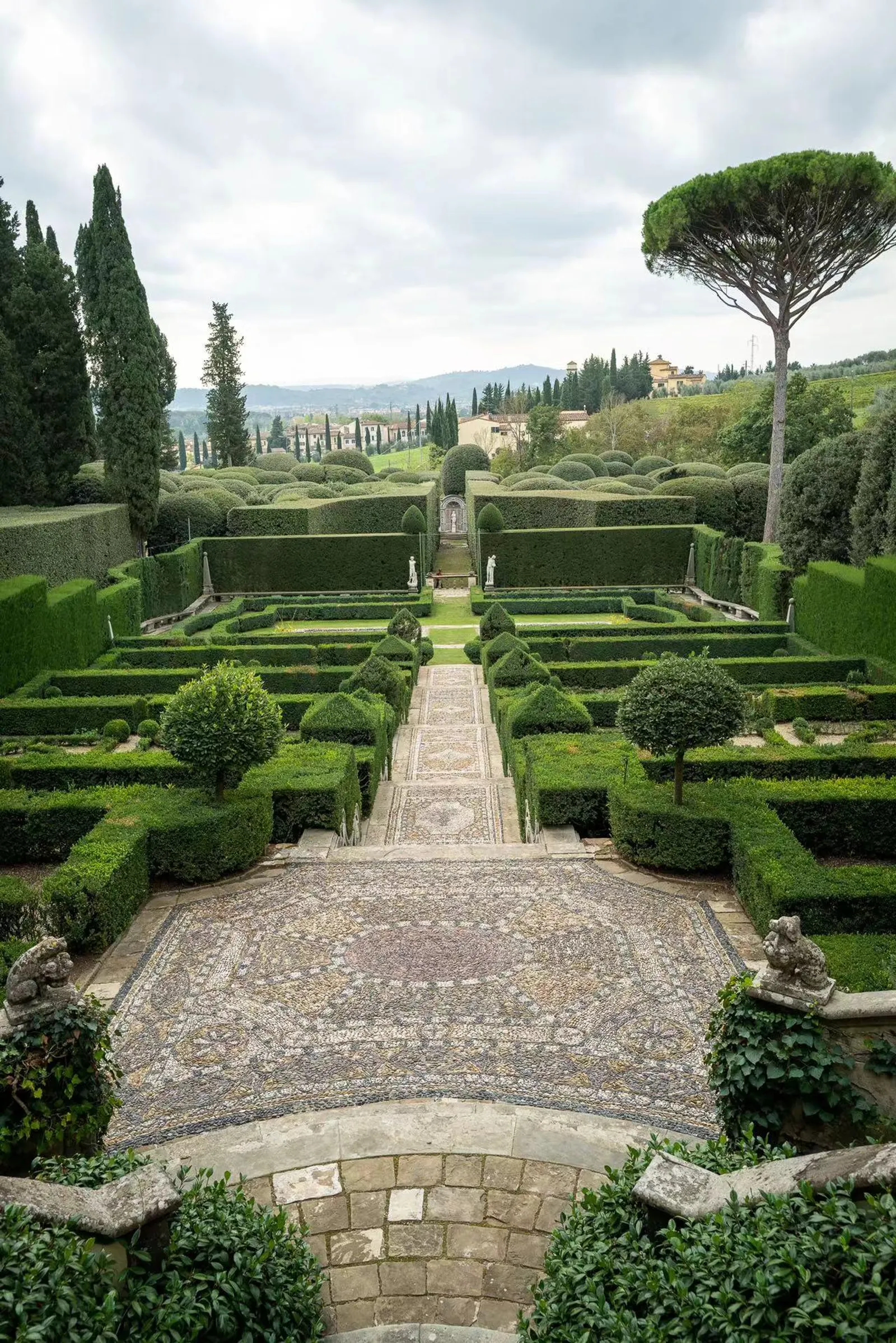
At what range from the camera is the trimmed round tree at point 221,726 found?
1125 cm

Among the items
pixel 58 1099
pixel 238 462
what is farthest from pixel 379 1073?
pixel 238 462

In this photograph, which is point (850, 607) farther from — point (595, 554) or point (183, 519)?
point (183, 519)

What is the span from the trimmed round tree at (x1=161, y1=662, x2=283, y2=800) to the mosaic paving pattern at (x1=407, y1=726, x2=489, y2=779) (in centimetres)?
584

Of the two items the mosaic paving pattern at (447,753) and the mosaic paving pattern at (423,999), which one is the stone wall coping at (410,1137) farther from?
the mosaic paving pattern at (447,753)

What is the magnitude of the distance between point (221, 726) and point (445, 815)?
15.1ft

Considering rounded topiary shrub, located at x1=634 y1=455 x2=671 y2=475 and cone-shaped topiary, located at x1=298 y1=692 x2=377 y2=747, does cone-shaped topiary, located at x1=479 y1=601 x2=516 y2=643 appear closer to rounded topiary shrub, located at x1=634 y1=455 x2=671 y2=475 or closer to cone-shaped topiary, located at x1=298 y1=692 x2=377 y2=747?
cone-shaped topiary, located at x1=298 y1=692 x2=377 y2=747

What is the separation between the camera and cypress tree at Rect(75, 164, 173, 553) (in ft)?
105

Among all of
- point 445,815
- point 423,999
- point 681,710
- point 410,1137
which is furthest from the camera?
point 445,815

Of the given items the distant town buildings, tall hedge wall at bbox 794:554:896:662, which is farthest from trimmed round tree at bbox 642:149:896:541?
the distant town buildings

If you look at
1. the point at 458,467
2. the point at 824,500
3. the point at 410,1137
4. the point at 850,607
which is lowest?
the point at 850,607

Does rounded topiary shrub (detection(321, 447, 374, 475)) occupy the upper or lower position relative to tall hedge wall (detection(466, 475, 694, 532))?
upper

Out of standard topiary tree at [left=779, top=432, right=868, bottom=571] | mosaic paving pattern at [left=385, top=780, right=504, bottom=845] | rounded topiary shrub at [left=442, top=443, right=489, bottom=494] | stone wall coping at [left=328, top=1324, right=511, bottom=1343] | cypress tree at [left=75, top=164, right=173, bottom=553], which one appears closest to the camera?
stone wall coping at [left=328, top=1324, right=511, bottom=1343]

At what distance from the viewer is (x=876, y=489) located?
79.2 feet

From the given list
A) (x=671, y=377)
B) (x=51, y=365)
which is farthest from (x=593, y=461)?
(x=671, y=377)
